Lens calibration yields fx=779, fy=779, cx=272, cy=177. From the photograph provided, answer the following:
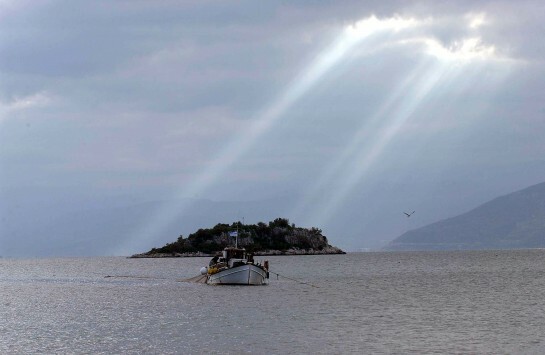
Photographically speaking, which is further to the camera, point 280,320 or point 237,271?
point 237,271

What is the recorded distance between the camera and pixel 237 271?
108875 millimetres

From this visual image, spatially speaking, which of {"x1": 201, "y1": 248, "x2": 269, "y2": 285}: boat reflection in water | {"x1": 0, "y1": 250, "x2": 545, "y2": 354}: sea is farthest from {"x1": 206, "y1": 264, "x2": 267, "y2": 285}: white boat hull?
{"x1": 0, "y1": 250, "x2": 545, "y2": 354}: sea

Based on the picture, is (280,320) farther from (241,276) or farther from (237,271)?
(241,276)

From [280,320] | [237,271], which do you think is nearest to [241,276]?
[237,271]

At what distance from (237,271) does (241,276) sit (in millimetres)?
1496

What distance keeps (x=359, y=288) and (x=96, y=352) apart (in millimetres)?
64365

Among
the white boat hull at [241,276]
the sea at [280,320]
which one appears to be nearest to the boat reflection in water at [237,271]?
the white boat hull at [241,276]

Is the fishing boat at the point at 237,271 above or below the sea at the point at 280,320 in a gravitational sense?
above

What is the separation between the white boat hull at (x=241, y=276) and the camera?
109062 millimetres

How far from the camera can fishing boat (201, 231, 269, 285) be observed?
109 metres

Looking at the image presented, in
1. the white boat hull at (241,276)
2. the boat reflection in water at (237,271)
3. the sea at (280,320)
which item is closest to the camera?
the sea at (280,320)

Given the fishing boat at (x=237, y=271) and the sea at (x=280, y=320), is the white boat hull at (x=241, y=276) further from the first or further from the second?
the sea at (x=280, y=320)

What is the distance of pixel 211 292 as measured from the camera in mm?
104000

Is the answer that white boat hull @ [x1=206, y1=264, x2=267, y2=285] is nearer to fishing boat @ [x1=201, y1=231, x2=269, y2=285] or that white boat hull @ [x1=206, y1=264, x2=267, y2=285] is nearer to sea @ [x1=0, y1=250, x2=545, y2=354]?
fishing boat @ [x1=201, y1=231, x2=269, y2=285]
